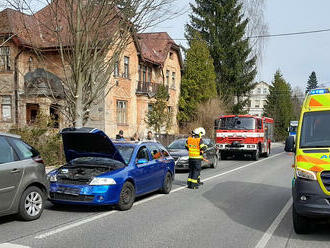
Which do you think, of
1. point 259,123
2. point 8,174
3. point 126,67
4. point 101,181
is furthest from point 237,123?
point 8,174

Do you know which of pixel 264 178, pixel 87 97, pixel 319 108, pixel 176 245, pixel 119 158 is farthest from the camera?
pixel 87 97

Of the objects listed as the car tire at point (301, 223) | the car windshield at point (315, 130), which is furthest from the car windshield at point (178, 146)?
the car tire at point (301, 223)

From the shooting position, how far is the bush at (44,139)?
1580 centimetres

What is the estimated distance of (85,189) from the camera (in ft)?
25.6

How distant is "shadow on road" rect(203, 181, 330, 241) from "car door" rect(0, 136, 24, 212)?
413 centimetres

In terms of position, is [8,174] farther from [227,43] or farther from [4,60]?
[227,43]

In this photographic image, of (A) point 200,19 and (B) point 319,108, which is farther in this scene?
(A) point 200,19

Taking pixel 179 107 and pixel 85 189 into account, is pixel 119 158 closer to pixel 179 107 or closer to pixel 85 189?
pixel 85 189

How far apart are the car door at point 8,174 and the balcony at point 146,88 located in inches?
933

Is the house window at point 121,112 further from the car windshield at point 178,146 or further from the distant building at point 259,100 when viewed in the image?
the distant building at point 259,100

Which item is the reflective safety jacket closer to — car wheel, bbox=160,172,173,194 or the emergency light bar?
car wheel, bbox=160,172,173,194

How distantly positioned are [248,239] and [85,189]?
336cm

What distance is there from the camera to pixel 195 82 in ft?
124

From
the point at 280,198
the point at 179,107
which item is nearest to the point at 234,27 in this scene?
the point at 179,107
